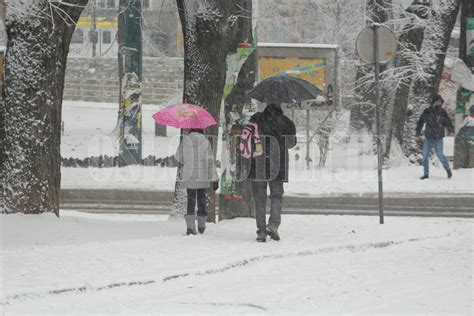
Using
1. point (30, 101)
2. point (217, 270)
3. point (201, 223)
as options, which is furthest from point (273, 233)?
point (30, 101)

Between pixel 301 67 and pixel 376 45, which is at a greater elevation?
pixel 301 67

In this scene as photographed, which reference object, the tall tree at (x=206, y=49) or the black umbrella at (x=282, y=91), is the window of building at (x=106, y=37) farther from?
the black umbrella at (x=282, y=91)

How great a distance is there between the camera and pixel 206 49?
47.0ft

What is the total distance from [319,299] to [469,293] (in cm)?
160

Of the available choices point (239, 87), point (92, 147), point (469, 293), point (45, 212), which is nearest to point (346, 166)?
point (92, 147)

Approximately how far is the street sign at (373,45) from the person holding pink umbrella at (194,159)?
3045 millimetres

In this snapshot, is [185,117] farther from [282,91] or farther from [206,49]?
[206,49]

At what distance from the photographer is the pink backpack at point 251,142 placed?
1222 centimetres

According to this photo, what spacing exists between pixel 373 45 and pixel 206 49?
2.52 metres

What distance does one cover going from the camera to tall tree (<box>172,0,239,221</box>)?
14219mm

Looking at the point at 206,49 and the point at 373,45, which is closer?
the point at 206,49

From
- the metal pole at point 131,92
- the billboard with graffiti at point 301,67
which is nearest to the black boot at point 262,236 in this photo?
the billboard with graffiti at point 301,67

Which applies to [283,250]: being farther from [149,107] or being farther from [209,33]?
[149,107]

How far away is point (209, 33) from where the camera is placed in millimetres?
14258
